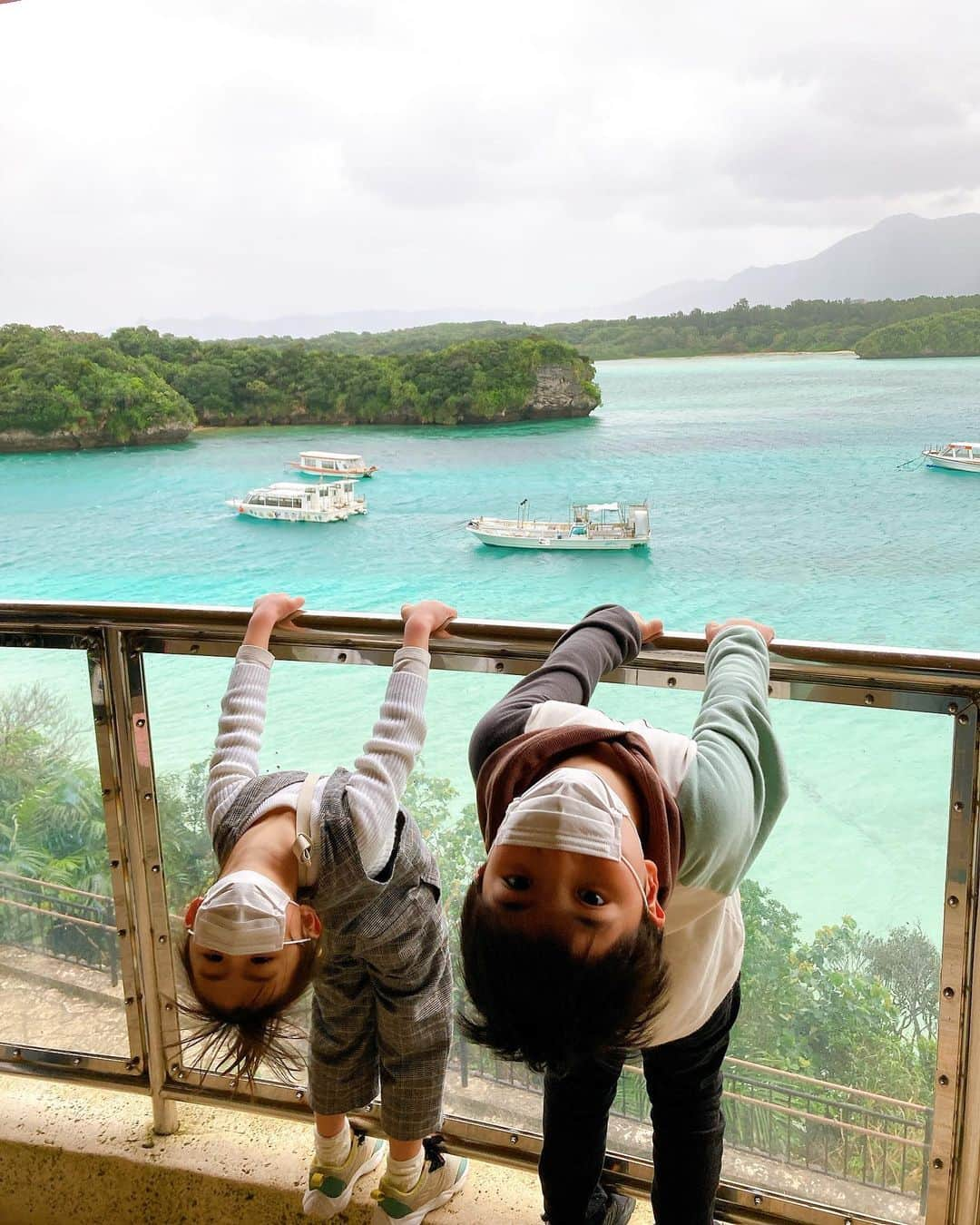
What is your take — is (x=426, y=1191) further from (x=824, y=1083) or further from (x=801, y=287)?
(x=801, y=287)

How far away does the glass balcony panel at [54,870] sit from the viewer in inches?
47.1

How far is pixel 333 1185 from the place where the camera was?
115 cm

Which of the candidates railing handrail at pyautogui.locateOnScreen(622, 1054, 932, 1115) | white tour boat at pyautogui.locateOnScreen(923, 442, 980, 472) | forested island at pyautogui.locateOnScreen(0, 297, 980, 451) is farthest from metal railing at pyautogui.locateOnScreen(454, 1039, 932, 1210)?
white tour boat at pyautogui.locateOnScreen(923, 442, 980, 472)

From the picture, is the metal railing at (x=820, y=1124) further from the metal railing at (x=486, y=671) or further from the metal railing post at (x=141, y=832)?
the metal railing post at (x=141, y=832)

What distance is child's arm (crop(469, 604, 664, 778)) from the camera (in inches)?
33.7

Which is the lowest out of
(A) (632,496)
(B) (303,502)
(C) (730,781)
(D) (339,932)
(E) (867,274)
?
(A) (632,496)

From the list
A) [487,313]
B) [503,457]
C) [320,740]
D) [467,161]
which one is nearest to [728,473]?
[503,457]

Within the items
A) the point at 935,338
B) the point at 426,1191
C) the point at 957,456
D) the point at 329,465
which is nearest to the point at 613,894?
the point at 426,1191

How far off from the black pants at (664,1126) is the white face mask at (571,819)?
357 millimetres

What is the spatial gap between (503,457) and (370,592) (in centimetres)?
227

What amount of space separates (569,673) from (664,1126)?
50 centimetres

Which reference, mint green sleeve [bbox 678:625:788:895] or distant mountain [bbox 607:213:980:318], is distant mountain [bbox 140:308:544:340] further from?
mint green sleeve [bbox 678:625:788:895]

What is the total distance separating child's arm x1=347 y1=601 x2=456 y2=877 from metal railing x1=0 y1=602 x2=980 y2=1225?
Result: 37 mm

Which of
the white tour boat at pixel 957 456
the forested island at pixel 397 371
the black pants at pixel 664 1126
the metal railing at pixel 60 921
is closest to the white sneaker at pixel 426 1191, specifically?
the black pants at pixel 664 1126
